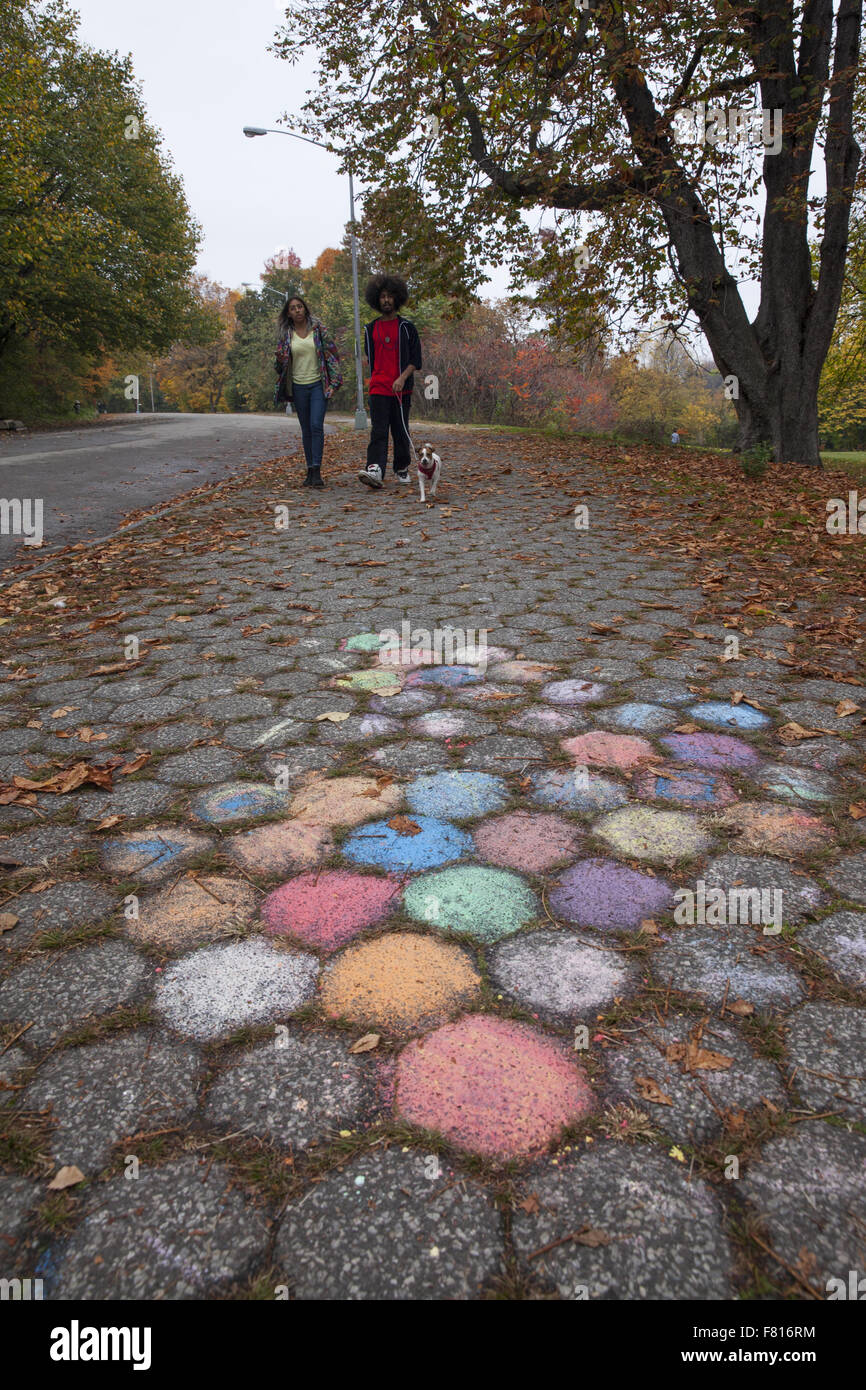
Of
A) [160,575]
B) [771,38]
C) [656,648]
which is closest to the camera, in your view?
[656,648]

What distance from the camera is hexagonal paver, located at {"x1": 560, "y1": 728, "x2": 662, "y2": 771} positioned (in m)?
2.74

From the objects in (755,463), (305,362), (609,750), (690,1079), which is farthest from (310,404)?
(690,1079)

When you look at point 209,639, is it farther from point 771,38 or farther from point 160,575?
point 771,38

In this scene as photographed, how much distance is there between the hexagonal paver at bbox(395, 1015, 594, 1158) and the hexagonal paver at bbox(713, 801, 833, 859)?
3.35ft

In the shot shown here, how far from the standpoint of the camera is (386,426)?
28.7 ft

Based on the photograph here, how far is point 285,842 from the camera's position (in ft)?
7.51

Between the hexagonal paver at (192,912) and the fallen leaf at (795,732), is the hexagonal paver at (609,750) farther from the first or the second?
the hexagonal paver at (192,912)

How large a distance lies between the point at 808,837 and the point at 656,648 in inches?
74.8

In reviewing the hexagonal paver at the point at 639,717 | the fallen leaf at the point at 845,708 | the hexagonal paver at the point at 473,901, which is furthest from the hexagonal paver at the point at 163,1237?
the fallen leaf at the point at 845,708

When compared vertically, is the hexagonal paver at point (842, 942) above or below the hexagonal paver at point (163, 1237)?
above

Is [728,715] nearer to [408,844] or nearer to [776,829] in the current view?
[776,829]

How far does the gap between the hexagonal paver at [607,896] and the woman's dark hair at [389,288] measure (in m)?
7.35

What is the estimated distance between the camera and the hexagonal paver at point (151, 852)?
217 centimetres
